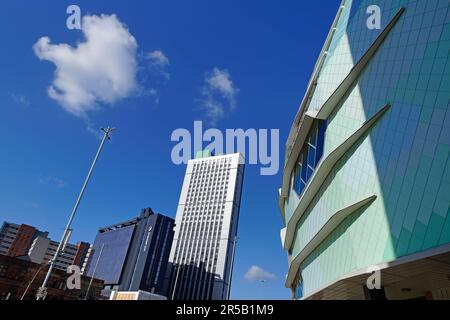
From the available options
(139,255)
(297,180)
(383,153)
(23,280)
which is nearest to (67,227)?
(383,153)

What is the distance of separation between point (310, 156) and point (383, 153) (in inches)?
455

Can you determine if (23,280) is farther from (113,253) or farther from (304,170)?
(113,253)

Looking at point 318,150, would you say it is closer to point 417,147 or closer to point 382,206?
point 382,206

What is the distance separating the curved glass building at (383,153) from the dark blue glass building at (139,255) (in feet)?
304

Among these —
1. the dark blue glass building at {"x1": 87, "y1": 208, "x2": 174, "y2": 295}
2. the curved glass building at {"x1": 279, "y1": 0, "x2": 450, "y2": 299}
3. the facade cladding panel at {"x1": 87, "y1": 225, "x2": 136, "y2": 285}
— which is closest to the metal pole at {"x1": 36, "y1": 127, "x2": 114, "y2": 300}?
the curved glass building at {"x1": 279, "y1": 0, "x2": 450, "y2": 299}

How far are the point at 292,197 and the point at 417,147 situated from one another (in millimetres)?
20804

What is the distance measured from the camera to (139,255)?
366 ft

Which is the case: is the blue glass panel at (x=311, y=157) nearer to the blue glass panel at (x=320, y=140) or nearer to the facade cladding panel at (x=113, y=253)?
the blue glass panel at (x=320, y=140)

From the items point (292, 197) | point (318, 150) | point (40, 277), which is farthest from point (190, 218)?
point (318, 150)

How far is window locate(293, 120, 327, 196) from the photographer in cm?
2461

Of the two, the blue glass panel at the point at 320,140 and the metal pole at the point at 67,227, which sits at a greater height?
the blue glass panel at the point at 320,140

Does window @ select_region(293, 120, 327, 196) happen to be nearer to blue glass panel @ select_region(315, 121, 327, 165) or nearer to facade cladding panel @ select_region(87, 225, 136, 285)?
blue glass panel @ select_region(315, 121, 327, 165)

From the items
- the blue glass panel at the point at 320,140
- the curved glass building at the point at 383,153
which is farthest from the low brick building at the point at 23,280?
the curved glass building at the point at 383,153

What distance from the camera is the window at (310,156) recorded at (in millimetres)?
24611
